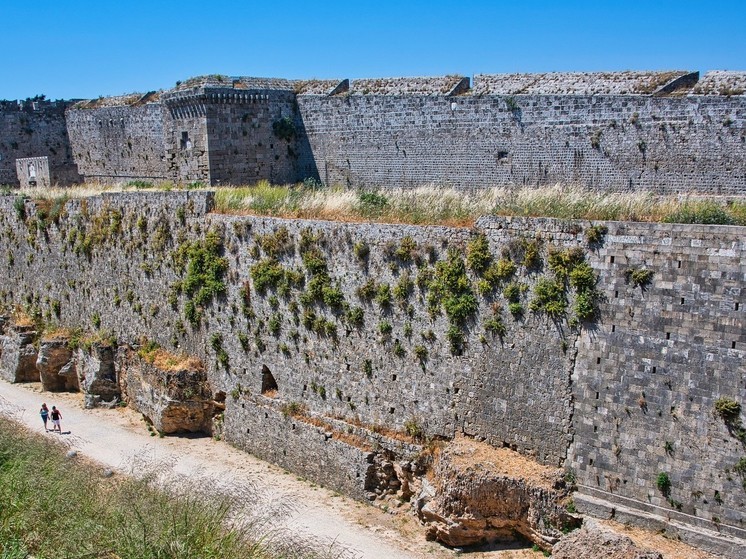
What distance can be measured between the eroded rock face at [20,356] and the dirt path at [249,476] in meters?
1.60

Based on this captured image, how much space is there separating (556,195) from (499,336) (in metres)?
2.88

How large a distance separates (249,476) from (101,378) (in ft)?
25.0

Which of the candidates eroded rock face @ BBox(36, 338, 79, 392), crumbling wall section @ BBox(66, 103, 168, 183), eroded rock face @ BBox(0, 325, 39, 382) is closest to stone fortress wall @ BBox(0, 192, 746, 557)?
eroded rock face @ BBox(36, 338, 79, 392)

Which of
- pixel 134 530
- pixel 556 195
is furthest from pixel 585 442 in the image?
pixel 134 530

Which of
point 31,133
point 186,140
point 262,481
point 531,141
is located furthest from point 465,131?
point 31,133

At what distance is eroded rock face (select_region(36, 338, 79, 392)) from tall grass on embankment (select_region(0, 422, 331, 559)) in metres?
11.0

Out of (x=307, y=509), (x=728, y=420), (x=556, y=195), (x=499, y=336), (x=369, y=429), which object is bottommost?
(x=307, y=509)

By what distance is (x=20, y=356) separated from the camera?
2456 centimetres

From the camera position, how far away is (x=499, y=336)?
1395cm

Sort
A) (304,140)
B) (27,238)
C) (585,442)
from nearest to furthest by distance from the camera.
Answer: (585,442)
(304,140)
(27,238)

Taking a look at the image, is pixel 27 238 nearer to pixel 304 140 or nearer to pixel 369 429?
pixel 304 140

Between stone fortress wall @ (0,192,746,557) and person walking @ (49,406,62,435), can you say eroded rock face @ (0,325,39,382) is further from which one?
person walking @ (49,406,62,435)

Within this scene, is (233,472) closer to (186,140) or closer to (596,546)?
(596,546)

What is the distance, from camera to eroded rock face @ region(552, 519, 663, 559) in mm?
11258
